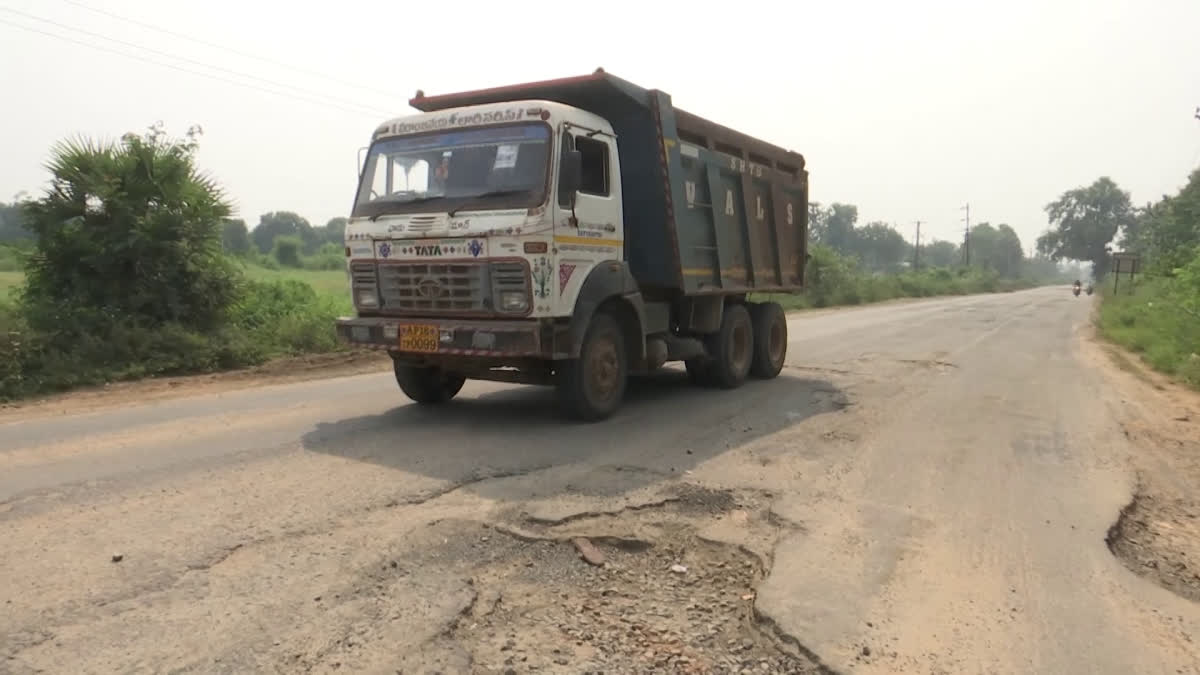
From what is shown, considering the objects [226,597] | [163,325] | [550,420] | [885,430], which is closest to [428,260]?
[550,420]

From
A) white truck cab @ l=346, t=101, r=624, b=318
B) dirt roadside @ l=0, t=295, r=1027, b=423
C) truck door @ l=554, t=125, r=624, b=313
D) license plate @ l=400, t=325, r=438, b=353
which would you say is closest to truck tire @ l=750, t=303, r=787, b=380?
truck door @ l=554, t=125, r=624, b=313

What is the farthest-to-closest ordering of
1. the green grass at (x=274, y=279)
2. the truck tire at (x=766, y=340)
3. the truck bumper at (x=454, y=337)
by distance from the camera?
the green grass at (x=274, y=279) → the truck tire at (x=766, y=340) → the truck bumper at (x=454, y=337)

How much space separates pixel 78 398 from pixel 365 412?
3.51 meters

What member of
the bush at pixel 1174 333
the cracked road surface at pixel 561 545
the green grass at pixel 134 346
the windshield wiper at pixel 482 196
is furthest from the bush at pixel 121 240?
the bush at pixel 1174 333

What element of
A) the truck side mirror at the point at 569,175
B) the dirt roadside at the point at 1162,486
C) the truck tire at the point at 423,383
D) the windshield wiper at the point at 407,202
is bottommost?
the dirt roadside at the point at 1162,486

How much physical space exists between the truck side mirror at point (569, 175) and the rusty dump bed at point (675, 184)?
1.05m

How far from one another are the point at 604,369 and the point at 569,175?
1.74 meters

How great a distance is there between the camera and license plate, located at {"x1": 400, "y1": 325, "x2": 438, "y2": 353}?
20.9 ft

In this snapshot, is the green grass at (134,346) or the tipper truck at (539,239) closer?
the tipper truck at (539,239)

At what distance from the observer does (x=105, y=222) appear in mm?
10758

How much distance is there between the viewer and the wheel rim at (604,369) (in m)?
6.91

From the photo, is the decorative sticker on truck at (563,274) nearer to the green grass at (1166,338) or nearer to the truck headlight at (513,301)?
the truck headlight at (513,301)

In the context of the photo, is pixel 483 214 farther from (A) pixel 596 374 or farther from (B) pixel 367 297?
(A) pixel 596 374

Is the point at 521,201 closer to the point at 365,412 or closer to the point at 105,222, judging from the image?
the point at 365,412
